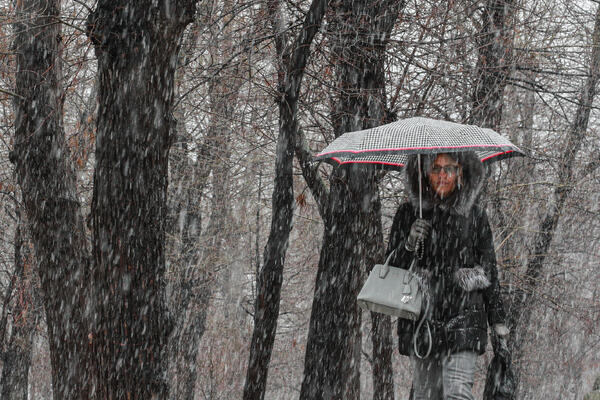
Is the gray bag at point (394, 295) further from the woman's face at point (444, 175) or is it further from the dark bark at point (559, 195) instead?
the dark bark at point (559, 195)

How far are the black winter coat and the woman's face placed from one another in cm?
8

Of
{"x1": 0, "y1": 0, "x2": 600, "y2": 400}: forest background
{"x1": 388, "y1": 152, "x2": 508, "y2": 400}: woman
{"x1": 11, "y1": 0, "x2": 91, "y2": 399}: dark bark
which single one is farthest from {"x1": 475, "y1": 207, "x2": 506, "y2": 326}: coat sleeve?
{"x1": 11, "y1": 0, "x2": 91, "y2": 399}: dark bark

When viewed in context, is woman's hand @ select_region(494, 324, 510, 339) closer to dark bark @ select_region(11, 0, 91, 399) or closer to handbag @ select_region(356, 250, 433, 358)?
handbag @ select_region(356, 250, 433, 358)

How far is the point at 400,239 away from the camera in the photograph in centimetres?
439

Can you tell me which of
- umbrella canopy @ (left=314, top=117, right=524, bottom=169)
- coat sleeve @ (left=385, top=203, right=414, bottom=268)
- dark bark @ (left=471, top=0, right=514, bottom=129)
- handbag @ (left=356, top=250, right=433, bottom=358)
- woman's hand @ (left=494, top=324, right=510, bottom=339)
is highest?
dark bark @ (left=471, top=0, right=514, bottom=129)

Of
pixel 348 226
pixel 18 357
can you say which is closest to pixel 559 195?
pixel 348 226

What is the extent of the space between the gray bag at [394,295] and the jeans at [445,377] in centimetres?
31

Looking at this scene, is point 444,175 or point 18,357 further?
point 18,357

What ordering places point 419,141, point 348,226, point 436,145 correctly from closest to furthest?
1. point 436,145
2. point 419,141
3. point 348,226

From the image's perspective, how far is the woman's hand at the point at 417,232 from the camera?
4227 millimetres

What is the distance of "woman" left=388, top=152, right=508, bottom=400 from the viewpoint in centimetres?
407

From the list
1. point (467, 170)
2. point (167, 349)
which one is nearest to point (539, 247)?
point (467, 170)

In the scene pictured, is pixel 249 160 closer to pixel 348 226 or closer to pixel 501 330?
pixel 348 226

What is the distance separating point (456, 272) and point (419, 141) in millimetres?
875
